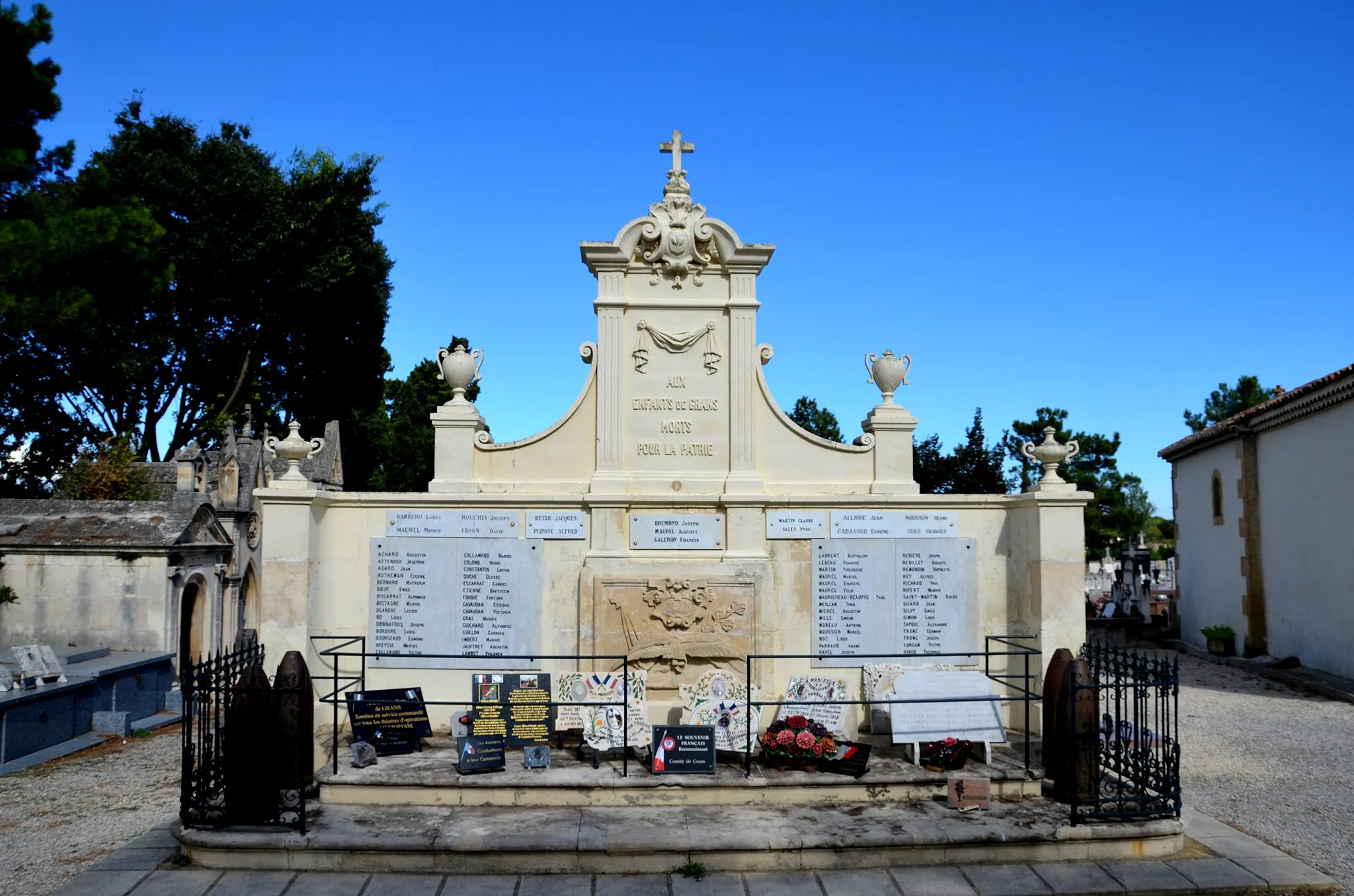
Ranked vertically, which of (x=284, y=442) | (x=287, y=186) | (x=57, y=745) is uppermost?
(x=287, y=186)

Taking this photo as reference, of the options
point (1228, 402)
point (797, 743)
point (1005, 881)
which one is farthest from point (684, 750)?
point (1228, 402)

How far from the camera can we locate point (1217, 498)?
23984 mm

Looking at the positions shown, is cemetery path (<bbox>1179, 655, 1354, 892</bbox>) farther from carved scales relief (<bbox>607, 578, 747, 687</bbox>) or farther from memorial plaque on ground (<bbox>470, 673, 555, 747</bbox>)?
memorial plaque on ground (<bbox>470, 673, 555, 747</bbox>)

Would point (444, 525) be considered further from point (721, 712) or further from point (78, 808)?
point (78, 808)

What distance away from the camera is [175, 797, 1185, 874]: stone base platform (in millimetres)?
7297

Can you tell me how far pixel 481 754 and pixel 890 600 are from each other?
4674 mm

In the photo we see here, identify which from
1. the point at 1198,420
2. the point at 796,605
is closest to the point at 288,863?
the point at 796,605

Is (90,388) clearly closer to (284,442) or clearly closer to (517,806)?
(284,442)

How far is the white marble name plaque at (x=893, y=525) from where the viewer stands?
10.4 metres

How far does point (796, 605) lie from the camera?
10375 mm

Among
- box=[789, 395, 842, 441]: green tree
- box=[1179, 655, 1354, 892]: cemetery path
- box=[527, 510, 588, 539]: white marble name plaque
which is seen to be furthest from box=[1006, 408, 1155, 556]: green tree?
box=[527, 510, 588, 539]: white marble name plaque

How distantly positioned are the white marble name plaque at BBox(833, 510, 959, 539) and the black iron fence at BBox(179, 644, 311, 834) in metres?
5.76

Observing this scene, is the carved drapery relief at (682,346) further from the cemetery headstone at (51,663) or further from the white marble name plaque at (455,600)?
the cemetery headstone at (51,663)

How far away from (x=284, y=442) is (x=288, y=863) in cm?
428
